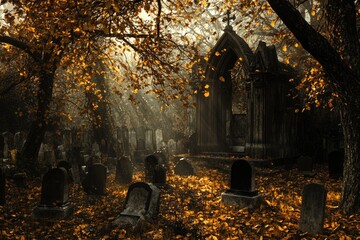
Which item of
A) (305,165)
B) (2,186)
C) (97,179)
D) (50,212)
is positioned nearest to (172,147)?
(305,165)

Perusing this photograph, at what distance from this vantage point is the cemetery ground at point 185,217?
6027 millimetres

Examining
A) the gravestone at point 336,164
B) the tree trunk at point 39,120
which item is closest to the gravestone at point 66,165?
the tree trunk at point 39,120

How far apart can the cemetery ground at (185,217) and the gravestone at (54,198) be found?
0.20m

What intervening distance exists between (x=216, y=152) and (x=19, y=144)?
28.0ft

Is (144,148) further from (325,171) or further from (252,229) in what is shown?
(252,229)

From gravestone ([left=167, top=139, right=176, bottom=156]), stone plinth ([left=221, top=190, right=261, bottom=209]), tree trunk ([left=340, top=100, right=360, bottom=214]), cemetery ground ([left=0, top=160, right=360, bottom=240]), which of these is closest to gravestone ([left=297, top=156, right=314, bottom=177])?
cemetery ground ([left=0, top=160, right=360, bottom=240])

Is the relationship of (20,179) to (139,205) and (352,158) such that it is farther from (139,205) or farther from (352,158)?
(352,158)

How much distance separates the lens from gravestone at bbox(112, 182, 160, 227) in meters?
6.50

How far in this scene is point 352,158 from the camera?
21.9ft

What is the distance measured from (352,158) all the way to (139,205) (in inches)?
158

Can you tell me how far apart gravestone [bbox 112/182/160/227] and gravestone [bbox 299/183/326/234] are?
A: 264 cm

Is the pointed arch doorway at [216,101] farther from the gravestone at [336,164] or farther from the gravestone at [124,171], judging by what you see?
the gravestone at [336,164]

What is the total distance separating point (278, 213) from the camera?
23.4 ft

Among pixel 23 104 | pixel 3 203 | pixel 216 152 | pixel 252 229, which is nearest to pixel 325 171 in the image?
pixel 216 152
